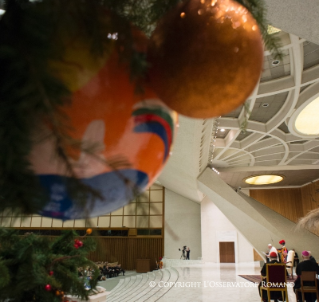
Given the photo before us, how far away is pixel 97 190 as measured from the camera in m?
0.52

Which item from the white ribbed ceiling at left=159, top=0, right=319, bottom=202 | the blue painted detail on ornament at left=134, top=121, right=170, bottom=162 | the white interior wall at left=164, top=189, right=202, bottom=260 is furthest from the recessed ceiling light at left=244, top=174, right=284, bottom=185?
the blue painted detail on ornament at left=134, top=121, right=170, bottom=162

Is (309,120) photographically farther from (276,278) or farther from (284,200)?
(284,200)

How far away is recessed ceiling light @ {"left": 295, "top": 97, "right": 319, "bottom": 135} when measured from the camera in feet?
44.3

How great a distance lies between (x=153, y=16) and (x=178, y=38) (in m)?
0.12

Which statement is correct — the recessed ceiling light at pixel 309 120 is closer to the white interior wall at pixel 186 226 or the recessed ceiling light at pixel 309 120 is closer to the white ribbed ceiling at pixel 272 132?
the white ribbed ceiling at pixel 272 132

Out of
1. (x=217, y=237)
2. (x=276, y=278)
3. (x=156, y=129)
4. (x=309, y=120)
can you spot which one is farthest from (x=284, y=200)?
(x=156, y=129)

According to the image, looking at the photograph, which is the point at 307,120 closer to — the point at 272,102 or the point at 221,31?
the point at 272,102

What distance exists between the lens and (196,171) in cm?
1620

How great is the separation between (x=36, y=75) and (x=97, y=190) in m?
0.23

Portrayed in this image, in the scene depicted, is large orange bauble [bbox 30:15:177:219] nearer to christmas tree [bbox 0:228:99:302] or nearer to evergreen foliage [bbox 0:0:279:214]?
evergreen foliage [bbox 0:0:279:214]

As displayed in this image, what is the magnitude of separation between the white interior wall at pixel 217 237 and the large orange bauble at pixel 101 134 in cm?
2366

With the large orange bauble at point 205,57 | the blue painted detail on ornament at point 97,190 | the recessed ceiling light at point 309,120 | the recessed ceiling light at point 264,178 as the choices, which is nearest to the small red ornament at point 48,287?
the blue painted detail on ornament at point 97,190

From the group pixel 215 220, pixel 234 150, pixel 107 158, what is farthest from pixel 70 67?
pixel 215 220

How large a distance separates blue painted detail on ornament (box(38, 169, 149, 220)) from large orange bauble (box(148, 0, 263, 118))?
0.17 metres
